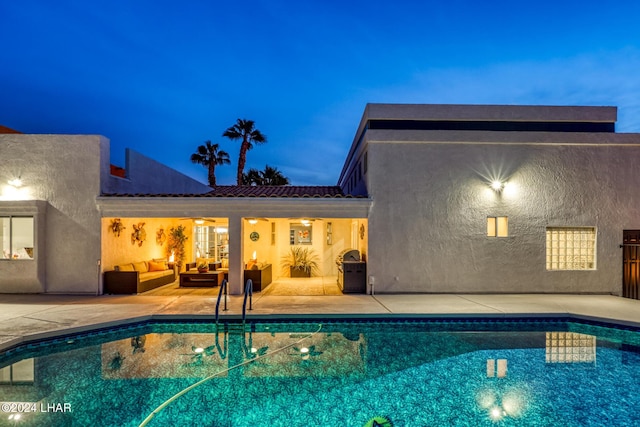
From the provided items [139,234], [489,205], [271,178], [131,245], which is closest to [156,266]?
[131,245]

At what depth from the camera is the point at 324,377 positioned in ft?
18.9

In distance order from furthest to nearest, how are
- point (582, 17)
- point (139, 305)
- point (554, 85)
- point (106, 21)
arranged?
1. point (554, 85)
2. point (106, 21)
3. point (582, 17)
4. point (139, 305)

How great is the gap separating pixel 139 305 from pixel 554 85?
119 metres

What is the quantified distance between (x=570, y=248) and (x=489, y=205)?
3081 mm

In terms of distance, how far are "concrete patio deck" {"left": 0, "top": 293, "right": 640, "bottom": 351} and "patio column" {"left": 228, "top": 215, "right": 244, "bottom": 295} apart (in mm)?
→ 666

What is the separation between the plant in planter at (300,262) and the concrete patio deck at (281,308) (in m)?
4.66

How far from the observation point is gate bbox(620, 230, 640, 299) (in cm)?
1111

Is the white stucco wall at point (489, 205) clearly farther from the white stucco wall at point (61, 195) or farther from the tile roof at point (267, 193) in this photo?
the white stucco wall at point (61, 195)

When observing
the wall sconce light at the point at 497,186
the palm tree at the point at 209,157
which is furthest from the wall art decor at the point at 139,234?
the palm tree at the point at 209,157

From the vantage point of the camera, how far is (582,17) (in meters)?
35.2

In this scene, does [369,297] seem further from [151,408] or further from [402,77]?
[402,77]

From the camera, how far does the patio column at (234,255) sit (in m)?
11.2

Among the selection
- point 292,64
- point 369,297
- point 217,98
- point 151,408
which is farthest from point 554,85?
point 151,408

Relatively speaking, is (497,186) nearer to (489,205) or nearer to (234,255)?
(489,205)
